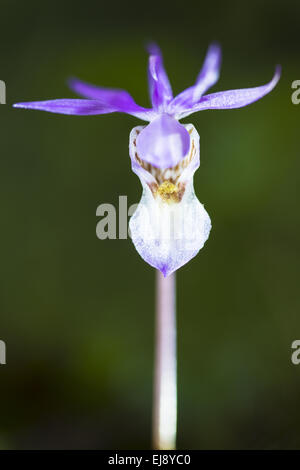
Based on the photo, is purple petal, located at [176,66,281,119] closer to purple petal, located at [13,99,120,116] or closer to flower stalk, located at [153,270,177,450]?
purple petal, located at [13,99,120,116]

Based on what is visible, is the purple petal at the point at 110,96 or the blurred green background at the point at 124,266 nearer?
the purple petal at the point at 110,96

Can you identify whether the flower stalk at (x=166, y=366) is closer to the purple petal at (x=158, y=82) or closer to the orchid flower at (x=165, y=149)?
the orchid flower at (x=165, y=149)

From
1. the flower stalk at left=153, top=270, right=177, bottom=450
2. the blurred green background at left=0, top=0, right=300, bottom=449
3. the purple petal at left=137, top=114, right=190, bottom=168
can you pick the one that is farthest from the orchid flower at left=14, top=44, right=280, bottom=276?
the blurred green background at left=0, top=0, right=300, bottom=449

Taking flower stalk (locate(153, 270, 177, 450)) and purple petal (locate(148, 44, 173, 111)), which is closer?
purple petal (locate(148, 44, 173, 111))

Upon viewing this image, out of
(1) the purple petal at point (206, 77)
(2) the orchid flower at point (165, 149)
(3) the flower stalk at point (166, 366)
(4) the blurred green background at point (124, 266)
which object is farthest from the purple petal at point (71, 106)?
(4) the blurred green background at point (124, 266)

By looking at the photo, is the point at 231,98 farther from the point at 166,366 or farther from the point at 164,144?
the point at 166,366

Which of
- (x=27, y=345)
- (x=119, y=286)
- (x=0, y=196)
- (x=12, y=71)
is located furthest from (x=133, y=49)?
(x=27, y=345)

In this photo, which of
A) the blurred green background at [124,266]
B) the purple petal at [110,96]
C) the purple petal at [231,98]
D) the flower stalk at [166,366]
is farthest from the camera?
the blurred green background at [124,266]

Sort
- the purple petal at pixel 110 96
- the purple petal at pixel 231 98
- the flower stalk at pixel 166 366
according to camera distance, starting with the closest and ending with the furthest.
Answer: the purple petal at pixel 110 96 → the purple petal at pixel 231 98 → the flower stalk at pixel 166 366
